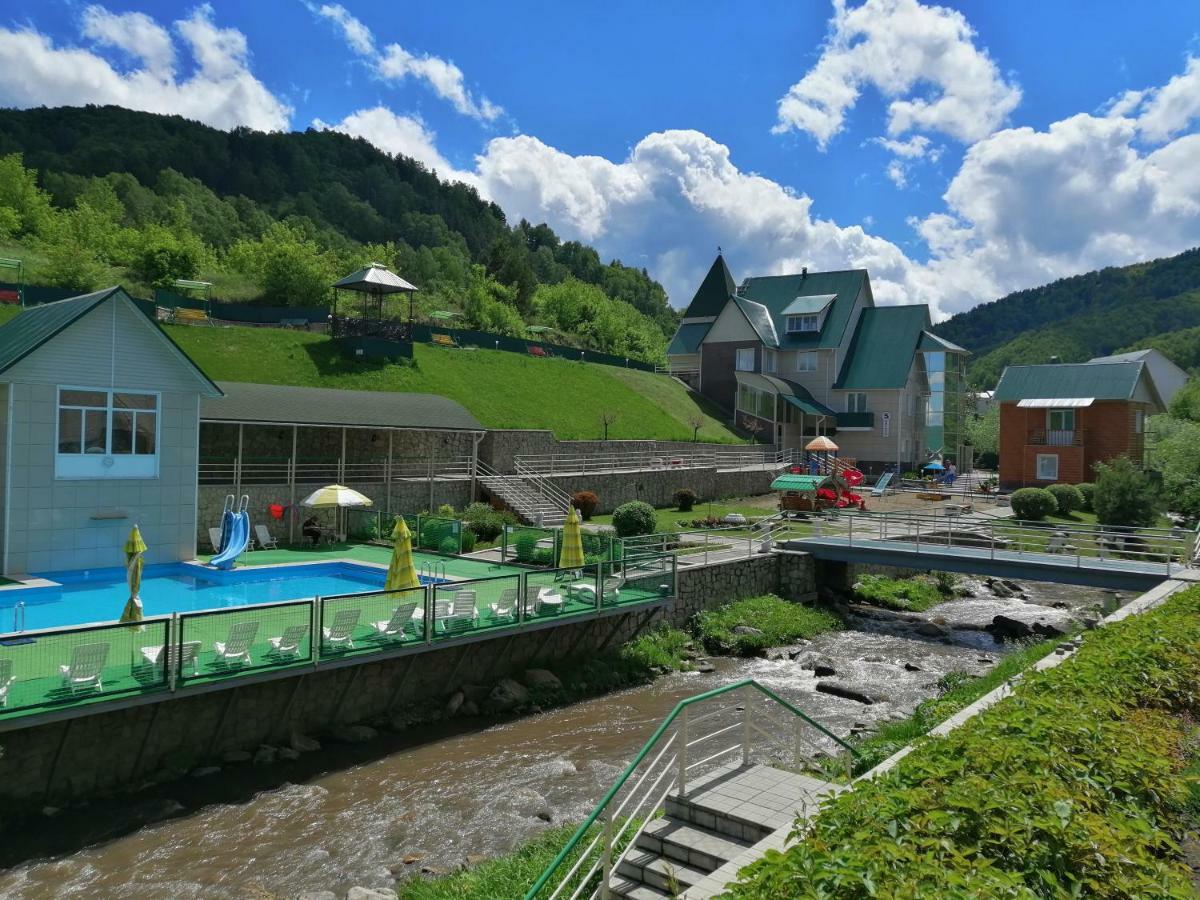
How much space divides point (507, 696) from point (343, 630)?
410cm

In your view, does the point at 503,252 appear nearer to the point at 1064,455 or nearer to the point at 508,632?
the point at 1064,455

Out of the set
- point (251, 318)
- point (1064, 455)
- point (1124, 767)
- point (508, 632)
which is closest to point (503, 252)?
point (251, 318)

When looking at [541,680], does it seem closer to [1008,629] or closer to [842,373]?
[1008,629]

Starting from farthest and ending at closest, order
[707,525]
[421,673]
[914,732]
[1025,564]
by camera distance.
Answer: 1. [707,525]
2. [1025,564]
3. [421,673]
4. [914,732]

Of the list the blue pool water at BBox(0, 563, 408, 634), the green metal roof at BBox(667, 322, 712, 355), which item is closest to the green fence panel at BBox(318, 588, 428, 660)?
the blue pool water at BBox(0, 563, 408, 634)

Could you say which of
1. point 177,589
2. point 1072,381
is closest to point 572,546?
point 177,589

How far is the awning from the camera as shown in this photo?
45125mm

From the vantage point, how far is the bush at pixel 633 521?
2895cm

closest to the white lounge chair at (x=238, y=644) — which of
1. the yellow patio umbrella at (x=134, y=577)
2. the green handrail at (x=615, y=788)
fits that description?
the yellow patio umbrella at (x=134, y=577)

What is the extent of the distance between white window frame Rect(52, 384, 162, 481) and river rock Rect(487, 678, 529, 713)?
11.5m

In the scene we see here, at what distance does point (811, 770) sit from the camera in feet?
39.9

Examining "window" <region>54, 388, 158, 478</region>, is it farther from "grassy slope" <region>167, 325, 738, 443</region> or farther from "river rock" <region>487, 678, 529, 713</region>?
"grassy slope" <region>167, 325, 738, 443</region>

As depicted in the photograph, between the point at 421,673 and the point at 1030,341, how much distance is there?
134721 mm

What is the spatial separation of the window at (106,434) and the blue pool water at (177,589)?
2.49 m
